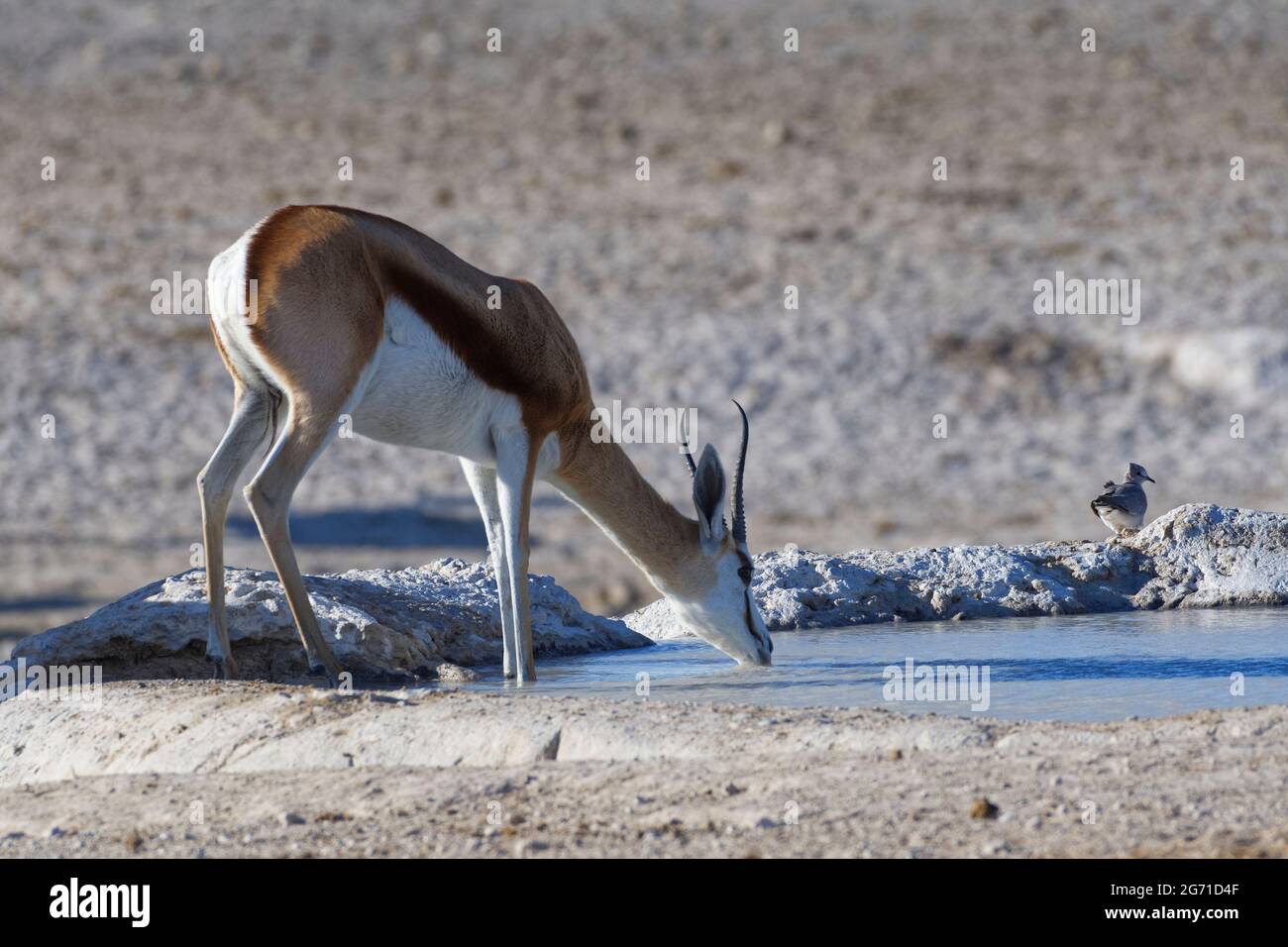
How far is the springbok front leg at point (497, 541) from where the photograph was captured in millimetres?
8820

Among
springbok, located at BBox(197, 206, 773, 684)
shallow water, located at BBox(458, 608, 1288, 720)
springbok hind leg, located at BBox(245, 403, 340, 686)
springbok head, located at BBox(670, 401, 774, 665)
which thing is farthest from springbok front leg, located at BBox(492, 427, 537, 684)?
springbok hind leg, located at BBox(245, 403, 340, 686)

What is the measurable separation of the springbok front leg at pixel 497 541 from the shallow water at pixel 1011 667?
167 millimetres

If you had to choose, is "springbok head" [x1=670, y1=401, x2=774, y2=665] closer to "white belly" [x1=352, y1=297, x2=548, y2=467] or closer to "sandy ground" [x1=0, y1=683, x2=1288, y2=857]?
"white belly" [x1=352, y1=297, x2=548, y2=467]

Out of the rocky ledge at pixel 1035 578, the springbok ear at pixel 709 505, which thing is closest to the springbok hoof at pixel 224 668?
the springbok ear at pixel 709 505

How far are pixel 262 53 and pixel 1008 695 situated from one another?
3019 centimetres

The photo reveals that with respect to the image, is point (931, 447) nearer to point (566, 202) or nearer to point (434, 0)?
point (566, 202)

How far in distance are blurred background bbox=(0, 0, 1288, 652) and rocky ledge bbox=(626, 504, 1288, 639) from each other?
17.3ft

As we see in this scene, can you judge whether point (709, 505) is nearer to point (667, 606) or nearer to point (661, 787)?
point (667, 606)

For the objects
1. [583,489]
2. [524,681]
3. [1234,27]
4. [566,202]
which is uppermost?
[1234,27]

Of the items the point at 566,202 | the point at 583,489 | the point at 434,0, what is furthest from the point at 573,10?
the point at 583,489

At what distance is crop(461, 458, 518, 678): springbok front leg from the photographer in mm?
8820

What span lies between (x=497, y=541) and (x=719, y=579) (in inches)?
41.2

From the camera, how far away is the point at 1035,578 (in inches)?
408

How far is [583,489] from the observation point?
9.32 m
